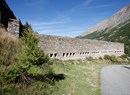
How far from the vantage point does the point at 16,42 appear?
8.16m

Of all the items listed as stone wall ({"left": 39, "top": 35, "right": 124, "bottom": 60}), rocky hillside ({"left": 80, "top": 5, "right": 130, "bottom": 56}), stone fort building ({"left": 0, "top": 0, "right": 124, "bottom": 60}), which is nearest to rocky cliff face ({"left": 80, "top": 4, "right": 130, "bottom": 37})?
rocky hillside ({"left": 80, "top": 5, "right": 130, "bottom": 56})

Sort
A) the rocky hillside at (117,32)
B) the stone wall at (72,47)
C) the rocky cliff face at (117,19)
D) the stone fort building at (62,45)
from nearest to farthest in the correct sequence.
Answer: the stone fort building at (62,45) < the stone wall at (72,47) < the rocky hillside at (117,32) < the rocky cliff face at (117,19)

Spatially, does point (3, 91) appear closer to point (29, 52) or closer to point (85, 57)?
point (29, 52)

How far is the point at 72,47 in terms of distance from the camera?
19969 millimetres

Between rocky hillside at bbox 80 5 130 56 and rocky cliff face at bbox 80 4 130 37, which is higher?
rocky cliff face at bbox 80 4 130 37

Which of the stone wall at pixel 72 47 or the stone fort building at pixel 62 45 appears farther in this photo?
the stone wall at pixel 72 47

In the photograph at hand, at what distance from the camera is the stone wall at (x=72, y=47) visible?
16422 mm

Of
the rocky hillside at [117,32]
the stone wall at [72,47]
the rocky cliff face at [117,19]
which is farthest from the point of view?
the rocky cliff face at [117,19]

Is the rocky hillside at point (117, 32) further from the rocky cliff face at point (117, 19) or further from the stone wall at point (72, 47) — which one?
the stone wall at point (72, 47)

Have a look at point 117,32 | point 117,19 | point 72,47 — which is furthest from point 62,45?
point 117,19

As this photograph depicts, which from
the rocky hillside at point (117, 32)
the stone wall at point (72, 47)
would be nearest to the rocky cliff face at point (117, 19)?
the rocky hillside at point (117, 32)

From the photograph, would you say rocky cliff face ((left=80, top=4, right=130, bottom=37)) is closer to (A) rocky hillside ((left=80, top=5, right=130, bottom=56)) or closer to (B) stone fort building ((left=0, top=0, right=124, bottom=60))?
(A) rocky hillside ((left=80, top=5, right=130, bottom=56))

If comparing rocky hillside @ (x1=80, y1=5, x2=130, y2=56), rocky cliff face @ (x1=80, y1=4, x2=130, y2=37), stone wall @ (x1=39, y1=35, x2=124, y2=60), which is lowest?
stone wall @ (x1=39, y1=35, x2=124, y2=60)

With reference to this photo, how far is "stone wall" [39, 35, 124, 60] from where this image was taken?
16.4m
